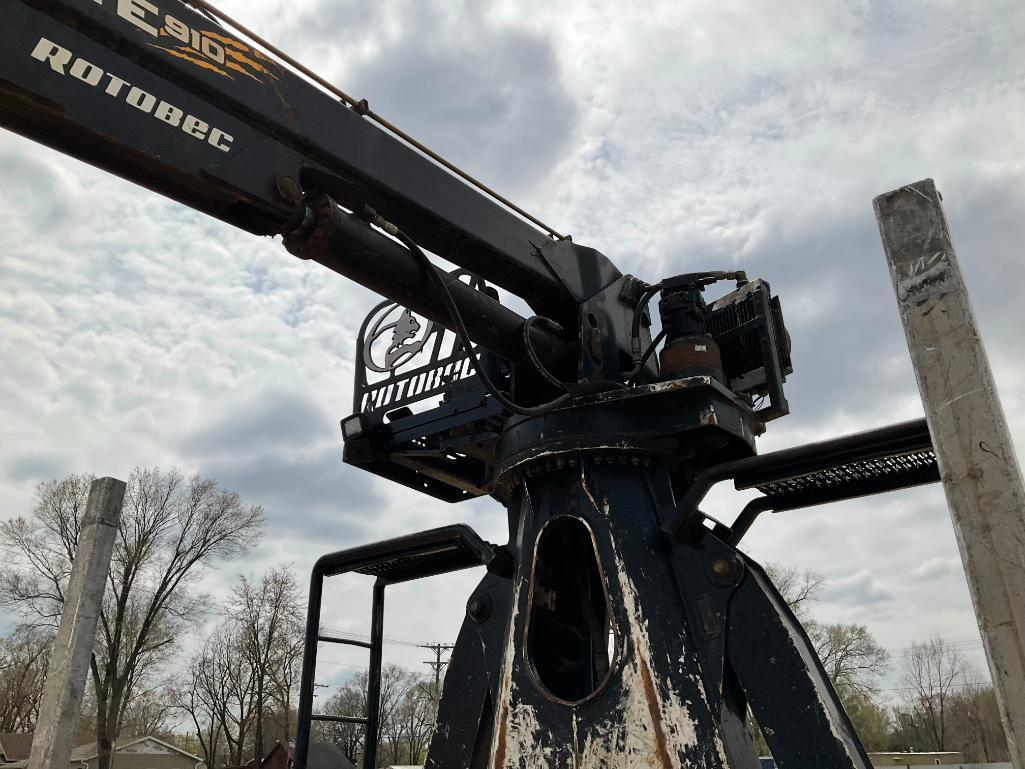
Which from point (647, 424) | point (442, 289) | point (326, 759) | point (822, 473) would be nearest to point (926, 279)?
point (822, 473)

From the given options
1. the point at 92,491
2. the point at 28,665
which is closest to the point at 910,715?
the point at 28,665

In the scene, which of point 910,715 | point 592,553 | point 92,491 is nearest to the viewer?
point 592,553

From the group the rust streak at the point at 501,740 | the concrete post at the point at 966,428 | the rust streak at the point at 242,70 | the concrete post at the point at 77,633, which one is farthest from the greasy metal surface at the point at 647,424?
the concrete post at the point at 77,633

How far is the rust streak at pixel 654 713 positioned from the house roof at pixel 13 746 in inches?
1850

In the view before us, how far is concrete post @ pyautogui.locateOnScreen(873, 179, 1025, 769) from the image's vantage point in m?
2.42

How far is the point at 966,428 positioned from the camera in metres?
2.68

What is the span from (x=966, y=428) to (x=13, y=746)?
164 feet

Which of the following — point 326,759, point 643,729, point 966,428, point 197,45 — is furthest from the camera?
point 326,759

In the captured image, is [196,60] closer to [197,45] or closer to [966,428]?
[197,45]

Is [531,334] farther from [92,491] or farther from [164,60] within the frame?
[92,491]

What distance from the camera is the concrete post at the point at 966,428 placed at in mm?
2418

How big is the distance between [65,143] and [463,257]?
81.4 inches

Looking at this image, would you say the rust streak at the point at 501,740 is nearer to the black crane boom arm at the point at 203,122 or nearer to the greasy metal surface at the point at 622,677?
the greasy metal surface at the point at 622,677

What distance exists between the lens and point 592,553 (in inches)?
175
